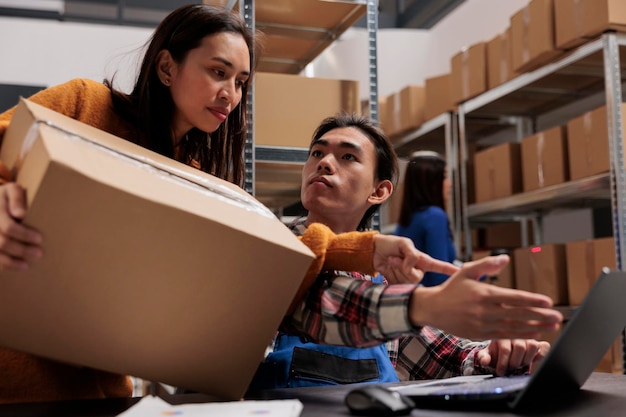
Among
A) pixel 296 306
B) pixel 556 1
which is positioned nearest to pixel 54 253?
pixel 296 306

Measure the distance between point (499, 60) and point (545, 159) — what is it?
23.4 inches

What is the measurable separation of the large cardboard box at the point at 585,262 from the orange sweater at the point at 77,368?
2.03 metres

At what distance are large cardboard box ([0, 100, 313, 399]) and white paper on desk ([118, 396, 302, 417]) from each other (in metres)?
0.09

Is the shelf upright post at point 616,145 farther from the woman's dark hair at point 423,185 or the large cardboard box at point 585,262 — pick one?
the woman's dark hair at point 423,185

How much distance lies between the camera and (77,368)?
954mm

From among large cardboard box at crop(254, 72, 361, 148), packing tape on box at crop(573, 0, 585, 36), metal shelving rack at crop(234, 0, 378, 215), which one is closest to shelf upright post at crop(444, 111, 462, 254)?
packing tape on box at crop(573, 0, 585, 36)

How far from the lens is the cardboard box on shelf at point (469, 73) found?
3537mm

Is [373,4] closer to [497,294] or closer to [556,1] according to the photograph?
[556,1]

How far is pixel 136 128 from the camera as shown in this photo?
1.19 m

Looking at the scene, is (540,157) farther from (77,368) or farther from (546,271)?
(77,368)

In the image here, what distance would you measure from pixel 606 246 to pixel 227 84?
6.26 feet

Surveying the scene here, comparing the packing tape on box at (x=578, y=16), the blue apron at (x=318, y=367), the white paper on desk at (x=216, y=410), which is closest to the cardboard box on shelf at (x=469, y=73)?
the packing tape on box at (x=578, y=16)

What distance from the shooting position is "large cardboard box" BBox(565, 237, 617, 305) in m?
2.65

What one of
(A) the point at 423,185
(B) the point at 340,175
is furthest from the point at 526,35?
(B) the point at 340,175
